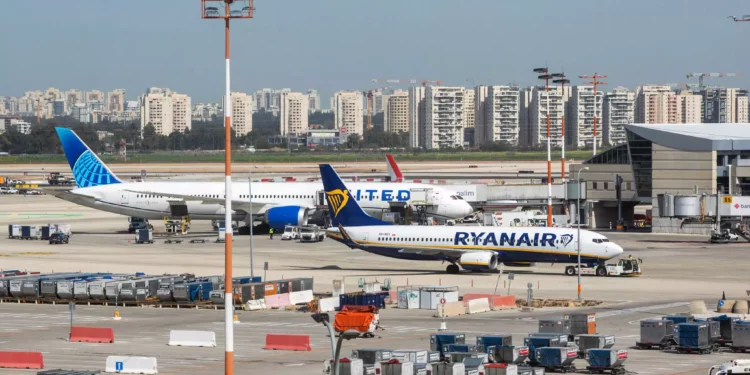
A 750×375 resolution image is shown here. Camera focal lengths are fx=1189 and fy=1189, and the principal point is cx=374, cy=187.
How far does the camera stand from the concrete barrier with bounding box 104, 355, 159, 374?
41.9 meters

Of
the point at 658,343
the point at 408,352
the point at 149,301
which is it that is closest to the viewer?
the point at 408,352

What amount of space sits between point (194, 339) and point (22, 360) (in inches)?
313

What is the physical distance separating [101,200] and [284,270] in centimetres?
3403

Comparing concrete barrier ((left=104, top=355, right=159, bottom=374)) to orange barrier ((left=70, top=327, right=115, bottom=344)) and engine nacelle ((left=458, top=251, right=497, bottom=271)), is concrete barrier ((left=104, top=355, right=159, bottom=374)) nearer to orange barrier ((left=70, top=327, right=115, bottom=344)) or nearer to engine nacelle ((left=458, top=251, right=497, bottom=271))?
orange barrier ((left=70, top=327, right=115, bottom=344))

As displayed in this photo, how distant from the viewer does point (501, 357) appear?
42906mm

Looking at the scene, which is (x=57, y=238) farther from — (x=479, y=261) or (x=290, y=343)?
(x=290, y=343)

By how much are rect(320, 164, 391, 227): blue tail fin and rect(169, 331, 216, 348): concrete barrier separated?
2970 cm

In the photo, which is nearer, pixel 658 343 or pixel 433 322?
pixel 658 343

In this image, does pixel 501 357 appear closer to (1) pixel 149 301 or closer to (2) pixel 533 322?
(2) pixel 533 322

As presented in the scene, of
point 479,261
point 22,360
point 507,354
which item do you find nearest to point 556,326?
point 507,354

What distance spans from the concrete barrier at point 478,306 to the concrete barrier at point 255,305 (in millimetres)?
11107

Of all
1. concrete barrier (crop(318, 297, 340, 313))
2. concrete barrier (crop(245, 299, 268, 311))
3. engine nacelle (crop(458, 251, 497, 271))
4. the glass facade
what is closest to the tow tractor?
engine nacelle (crop(458, 251, 497, 271))

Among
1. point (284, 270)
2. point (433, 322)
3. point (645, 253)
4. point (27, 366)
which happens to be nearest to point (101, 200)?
point (284, 270)

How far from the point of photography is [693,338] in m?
46.4
